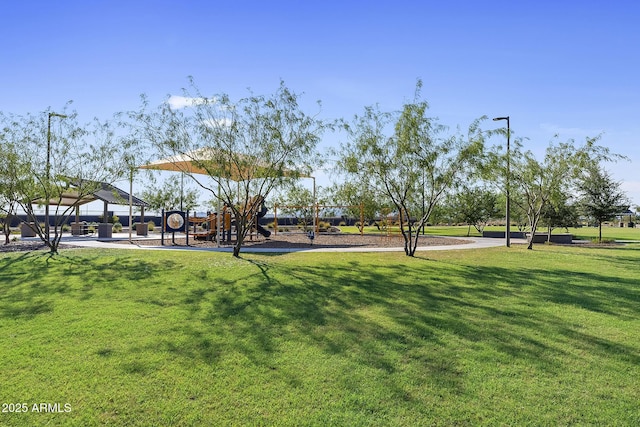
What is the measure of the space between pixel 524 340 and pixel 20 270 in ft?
34.8

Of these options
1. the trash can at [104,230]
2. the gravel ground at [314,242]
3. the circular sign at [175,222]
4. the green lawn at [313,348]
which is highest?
the circular sign at [175,222]

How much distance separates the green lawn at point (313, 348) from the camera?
380 centimetres

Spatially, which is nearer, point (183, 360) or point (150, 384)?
point (150, 384)

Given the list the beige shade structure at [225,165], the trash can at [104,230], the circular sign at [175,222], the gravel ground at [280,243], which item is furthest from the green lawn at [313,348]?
the trash can at [104,230]

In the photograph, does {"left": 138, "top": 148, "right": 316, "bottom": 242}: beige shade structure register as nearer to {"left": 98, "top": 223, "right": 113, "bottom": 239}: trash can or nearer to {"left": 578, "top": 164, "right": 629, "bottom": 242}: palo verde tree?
{"left": 98, "top": 223, "right": 113, "bottom": 239}: trash can

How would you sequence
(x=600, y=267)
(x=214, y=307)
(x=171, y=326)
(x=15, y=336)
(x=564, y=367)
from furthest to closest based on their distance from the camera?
(x=600, y=267), (x=214, y=307), (x=171, y=326), (x=15, y=336), (x=564, y=367)

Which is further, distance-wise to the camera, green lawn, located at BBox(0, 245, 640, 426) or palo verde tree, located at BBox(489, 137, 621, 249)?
palo verde tree, located at BBox(489, 137, 621, 249)

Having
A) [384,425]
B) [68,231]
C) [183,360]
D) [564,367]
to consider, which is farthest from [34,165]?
[68,231]

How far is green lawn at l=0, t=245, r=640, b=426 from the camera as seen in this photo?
380 cm

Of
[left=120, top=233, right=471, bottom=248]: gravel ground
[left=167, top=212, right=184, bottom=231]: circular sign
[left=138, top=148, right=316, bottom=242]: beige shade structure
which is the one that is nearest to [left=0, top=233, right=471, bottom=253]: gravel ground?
[left=120, top=233, right=471, bottom=248]: gravel ground

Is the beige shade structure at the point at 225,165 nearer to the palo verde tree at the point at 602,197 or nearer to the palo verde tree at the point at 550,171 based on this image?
the palo verde tree at the point at 550,171

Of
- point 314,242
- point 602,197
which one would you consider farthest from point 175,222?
point 602,197

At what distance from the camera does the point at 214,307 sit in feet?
22.6

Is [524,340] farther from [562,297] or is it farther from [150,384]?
[150,384]
